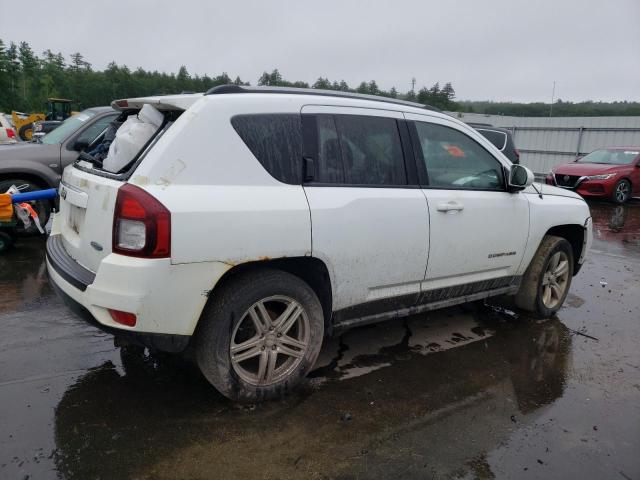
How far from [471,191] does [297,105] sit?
1592 millimetres

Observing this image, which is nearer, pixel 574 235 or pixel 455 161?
pixel 455 161

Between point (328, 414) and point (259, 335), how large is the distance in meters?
0.63

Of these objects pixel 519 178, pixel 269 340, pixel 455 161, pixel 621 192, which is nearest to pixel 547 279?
pixel 519 178

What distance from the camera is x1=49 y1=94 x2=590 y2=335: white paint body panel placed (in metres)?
2.63

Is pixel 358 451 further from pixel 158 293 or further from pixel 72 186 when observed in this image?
pixel 72 186

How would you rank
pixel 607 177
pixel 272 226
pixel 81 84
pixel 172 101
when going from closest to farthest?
pixel 272 226
pixel 172 101
pixel 607 177
pixel 81 84

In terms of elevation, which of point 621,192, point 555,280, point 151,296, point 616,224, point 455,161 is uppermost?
point 455,161

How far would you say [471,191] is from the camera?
3967mm

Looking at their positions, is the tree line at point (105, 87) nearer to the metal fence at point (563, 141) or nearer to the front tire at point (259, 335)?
the metal fence at point (563, 141)

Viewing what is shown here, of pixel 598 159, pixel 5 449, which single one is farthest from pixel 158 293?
pixel 598 159

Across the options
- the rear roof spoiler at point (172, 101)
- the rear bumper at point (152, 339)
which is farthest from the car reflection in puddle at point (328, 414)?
the rear roof spoiler at point (172, 101)

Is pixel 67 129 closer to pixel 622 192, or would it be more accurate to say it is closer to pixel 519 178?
pixel 519 178

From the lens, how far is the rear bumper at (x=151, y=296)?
102 inches

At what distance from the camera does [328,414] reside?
10.1 ft
